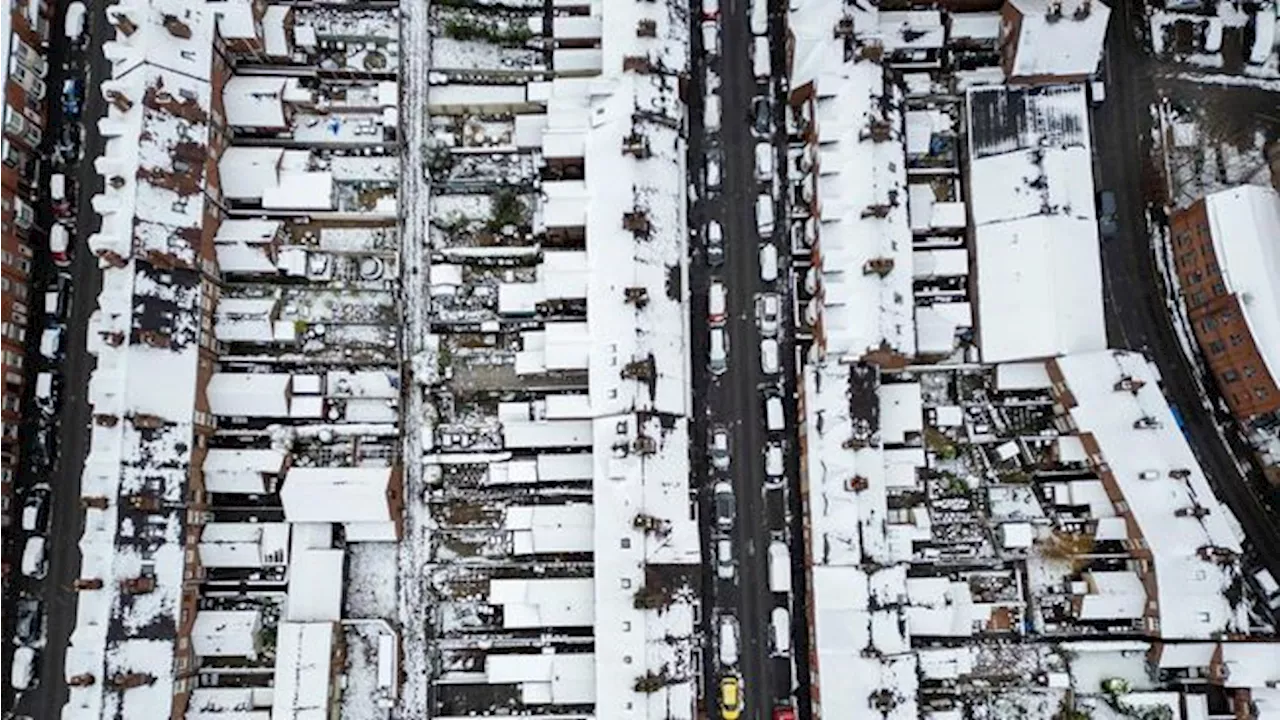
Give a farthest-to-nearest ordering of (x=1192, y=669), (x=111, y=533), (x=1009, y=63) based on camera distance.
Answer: (x=1009, y=63)
(x=1192, y=669)
(x=111, y=533)

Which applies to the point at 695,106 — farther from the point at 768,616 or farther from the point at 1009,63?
the point at 768,616

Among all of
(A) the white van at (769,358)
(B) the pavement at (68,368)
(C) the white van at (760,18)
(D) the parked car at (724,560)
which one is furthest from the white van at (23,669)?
(C) the white van at (760,18)

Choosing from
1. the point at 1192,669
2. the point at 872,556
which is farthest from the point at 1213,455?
the point at 872,556

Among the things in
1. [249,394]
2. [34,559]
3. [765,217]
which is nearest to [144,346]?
[249,394]

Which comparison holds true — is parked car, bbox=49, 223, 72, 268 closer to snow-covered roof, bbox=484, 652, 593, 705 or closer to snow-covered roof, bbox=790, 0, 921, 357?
snow-covered roof, bbox=484, 652, 593, 705

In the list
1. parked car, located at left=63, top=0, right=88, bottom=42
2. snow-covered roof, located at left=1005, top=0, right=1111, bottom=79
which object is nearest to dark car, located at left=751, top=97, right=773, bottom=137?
snow-covered roof, located at left=1005, top=0, right=1111, bottom=79

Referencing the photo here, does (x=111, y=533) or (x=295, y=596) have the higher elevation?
(x=111, y=533)
